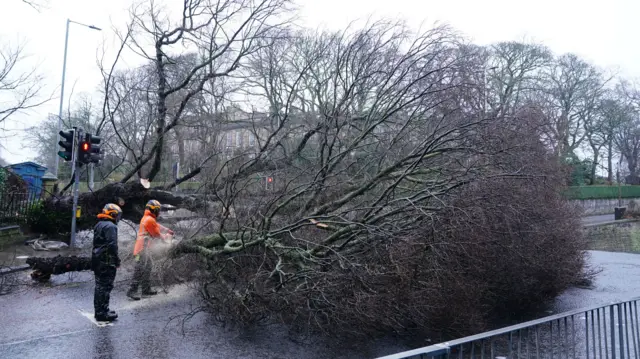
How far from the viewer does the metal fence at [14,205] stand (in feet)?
41.2

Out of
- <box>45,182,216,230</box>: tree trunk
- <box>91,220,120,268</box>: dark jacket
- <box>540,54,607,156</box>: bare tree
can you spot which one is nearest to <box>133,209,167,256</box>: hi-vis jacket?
<box>91,220,120,268</box>: dark jacket

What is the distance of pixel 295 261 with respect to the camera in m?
6.62

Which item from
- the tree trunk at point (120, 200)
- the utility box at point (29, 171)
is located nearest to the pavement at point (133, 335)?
the tree trunk at point (120, 200)

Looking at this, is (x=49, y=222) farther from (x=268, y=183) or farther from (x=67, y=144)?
(x=268, y=183)

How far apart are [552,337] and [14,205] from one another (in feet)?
44.6

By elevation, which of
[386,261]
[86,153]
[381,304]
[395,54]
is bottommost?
[381,304]

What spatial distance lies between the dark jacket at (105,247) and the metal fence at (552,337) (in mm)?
4962

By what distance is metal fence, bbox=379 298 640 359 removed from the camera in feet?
10.1

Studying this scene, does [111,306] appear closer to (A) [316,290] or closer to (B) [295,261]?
(B) [295,261]

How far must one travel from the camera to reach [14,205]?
12.8 m

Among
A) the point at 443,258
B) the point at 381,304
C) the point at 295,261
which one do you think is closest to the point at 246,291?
the point at 295,261

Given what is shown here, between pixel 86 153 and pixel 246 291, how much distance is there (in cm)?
767

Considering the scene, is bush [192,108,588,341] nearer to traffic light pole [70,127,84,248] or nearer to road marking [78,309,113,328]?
road marking [78,309,113,328]

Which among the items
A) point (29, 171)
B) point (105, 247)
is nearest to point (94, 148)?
point (105, 247)
